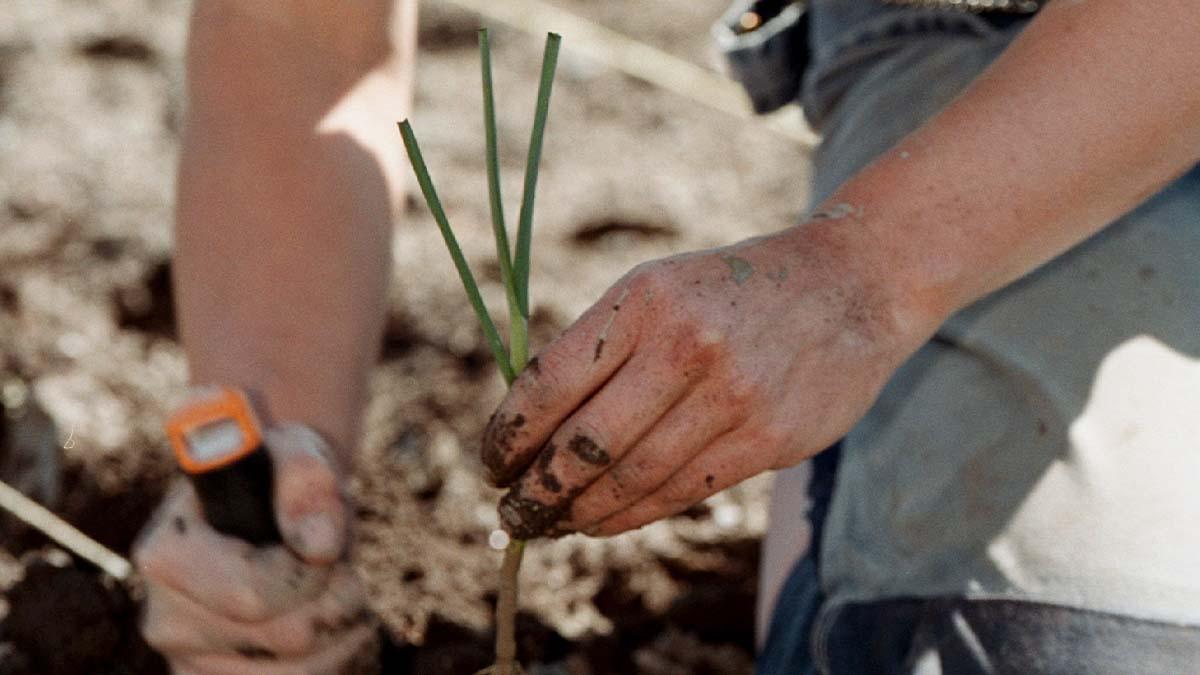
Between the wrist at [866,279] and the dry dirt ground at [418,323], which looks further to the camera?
the dry dirt ground at [418,323]

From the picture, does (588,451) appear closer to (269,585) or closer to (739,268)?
(739,268)

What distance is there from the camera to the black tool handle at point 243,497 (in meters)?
1.06

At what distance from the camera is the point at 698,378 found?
34.5 inches

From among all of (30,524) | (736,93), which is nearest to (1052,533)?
(30,524)

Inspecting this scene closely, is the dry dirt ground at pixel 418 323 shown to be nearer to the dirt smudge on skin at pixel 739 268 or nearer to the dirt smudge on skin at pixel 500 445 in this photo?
the dirt smudge on skin at pixel 500 445

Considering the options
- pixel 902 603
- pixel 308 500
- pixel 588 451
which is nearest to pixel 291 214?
pixel 308 500

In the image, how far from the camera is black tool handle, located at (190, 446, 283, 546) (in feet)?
3.47

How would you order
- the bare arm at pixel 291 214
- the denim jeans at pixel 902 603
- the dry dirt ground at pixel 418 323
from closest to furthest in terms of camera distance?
the denim jeans at pixel 902 603
the bare arm at pixel 291 214
the dry dirt ground at pixel 418 323

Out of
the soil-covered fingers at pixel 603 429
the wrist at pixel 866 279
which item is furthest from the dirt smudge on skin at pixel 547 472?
the wrist at pixel 866 279

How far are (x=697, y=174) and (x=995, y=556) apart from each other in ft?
4.10

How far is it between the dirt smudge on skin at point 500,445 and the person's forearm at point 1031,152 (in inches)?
11.0

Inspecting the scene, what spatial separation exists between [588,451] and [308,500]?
1.17 ft

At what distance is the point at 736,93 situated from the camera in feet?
8.20

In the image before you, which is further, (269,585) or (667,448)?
(269,585)
